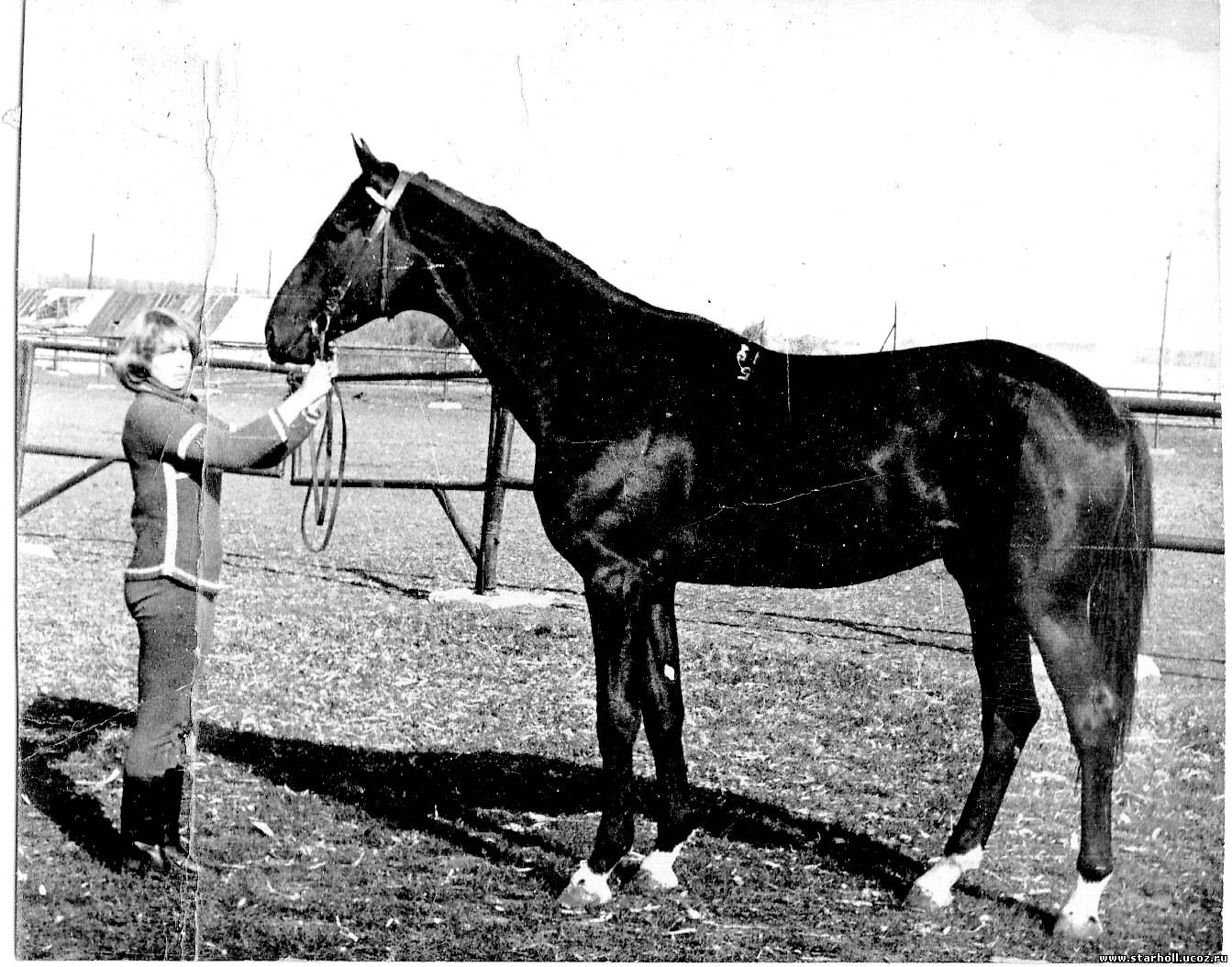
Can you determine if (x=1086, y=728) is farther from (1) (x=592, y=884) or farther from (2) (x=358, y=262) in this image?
(2) (x=358, y=262)

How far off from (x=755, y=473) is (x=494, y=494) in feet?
9.36

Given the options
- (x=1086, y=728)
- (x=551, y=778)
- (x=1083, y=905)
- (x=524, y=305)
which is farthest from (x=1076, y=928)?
(x=524, y=305)

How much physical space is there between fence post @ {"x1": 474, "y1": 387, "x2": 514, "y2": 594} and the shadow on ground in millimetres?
1554

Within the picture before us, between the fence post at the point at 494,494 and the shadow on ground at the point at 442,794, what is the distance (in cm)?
155

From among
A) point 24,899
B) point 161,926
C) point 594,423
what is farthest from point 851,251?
point 24,899

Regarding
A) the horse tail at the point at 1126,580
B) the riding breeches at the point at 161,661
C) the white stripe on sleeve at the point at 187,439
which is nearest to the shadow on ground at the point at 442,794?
the riding breeches at the point at 161,661

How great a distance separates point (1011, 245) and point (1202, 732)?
1.97 m

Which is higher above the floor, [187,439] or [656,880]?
[187,439]

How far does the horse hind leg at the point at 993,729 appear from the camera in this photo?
11.8ft

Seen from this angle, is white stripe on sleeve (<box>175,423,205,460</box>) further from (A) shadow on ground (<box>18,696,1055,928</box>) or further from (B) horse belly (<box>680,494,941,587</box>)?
(B) horse belly (<box>680,494,941,587</box>)

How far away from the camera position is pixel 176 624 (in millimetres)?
3543

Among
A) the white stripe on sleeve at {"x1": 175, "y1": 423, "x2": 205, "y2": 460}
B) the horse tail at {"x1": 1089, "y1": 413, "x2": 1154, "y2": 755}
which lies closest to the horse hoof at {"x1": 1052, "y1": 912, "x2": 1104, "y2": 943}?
the horse tail at {"x1": 1089, "y1": 413, "x2": 1154, "y2": 755}

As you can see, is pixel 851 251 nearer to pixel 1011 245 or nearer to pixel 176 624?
pixel 1011 245

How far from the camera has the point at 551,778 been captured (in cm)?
430
